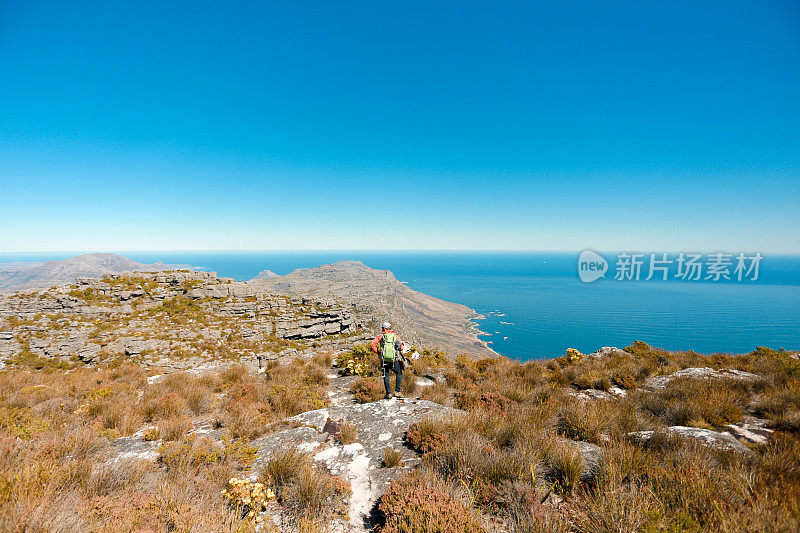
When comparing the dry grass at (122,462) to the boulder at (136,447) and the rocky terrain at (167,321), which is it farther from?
the rocky terrain at (167,321)

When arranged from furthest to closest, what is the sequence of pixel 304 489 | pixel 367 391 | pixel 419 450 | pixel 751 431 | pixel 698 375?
1. pixel 698 375
2. pixel 367 391
3. pixel 751 431
4. pixel 419 450
5. pixel 304 489

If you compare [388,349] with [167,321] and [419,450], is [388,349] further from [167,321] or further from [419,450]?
[167,321]

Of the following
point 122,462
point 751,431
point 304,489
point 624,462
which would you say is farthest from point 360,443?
point 751,431

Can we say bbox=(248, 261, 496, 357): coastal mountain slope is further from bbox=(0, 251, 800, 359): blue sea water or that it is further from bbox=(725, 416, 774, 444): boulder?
bbox=(725, 416, 774, 444): boulder

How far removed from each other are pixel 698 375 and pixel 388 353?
10562mm

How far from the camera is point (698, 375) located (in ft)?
29.6

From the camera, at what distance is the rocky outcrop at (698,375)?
8.59m

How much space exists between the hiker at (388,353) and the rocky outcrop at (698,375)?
7972mm

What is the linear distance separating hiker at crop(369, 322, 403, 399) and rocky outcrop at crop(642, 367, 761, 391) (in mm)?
7972

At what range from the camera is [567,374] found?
963 cm

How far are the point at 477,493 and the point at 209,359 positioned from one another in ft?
60.6

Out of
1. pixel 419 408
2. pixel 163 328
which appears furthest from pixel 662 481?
pixel 163 328

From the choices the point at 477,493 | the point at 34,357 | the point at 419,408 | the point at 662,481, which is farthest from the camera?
the point at 34,357

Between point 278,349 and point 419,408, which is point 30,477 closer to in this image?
point 419,408
